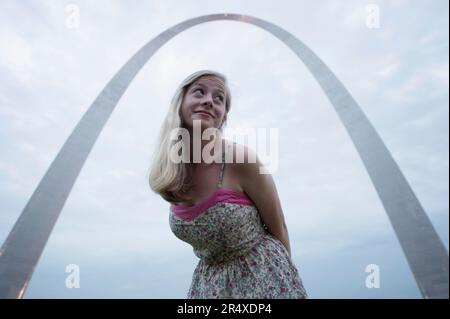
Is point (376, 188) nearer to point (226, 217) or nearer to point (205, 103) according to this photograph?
point (205, 103)

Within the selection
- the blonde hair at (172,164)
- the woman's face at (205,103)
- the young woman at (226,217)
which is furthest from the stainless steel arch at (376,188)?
the woman's face at (205,103)

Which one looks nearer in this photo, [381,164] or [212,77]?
[212,77]

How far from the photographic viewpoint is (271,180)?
5.19ft

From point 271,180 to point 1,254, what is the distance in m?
9.40

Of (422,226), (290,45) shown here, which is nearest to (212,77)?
(422,226)

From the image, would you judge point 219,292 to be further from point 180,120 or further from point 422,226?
point 422,226

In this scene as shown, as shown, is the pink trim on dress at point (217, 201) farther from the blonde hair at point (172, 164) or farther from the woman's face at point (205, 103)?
the woman's face at point (205, 103)

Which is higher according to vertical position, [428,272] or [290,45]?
[290,45]

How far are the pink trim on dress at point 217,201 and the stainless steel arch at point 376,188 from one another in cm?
865

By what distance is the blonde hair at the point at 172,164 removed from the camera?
1654 mm

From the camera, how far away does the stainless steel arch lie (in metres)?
8.22

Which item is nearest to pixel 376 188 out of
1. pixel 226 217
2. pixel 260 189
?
pixel 260 189

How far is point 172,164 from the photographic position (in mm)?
1729
